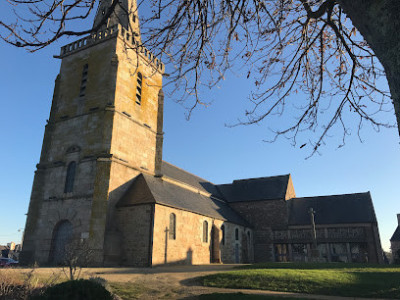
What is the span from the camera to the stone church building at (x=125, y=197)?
806 inches

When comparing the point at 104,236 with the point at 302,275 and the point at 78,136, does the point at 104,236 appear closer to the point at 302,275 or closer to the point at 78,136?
the point at 78,136

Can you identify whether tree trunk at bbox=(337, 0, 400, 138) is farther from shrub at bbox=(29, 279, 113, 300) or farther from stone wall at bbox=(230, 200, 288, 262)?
stone wall at bbox=(230, 200, 288, 262)

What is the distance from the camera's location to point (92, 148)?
22031mm

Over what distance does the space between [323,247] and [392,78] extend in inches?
1231

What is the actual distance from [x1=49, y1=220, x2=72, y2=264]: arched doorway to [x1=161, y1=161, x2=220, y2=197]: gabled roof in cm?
888

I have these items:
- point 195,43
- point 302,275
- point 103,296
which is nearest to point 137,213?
point 302,275

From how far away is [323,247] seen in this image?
30734mm

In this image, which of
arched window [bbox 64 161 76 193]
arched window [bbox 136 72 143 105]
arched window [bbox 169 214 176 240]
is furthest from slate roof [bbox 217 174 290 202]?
arched window [bbox 64 161 76 193]

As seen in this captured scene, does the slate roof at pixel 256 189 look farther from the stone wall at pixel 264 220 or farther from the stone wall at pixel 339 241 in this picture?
the stone wall at pixel 339 241

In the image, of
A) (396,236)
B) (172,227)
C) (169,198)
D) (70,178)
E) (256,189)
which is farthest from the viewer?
(396,236)

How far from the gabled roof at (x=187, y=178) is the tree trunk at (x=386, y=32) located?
24220 millimetres

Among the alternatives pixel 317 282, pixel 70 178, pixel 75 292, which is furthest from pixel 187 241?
pixel 75 292

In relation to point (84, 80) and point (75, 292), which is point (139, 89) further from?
point (75, 292)

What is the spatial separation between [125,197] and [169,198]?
11.3 ft
